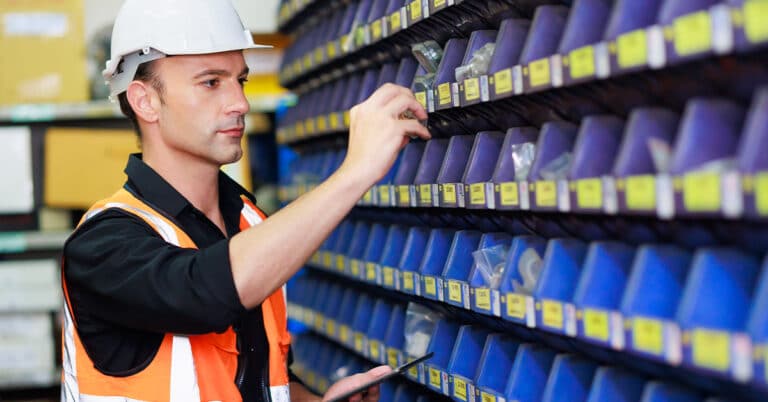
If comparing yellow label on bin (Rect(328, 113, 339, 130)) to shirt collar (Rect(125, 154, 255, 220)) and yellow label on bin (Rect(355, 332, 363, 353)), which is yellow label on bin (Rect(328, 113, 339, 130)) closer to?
yellow label on bin (Rect(355, 332, 363, 353))

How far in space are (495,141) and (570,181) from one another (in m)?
0.73

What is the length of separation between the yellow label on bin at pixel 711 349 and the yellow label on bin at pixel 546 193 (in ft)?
2.08

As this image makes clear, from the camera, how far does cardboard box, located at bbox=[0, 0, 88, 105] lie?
268 inches

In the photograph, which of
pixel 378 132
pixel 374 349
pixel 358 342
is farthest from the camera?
pixel 358 342

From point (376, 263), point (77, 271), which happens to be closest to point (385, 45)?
point (376, 263)

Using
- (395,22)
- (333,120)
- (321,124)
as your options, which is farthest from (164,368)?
(321,124)

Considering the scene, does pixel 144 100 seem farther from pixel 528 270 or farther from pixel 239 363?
pixel 528 270

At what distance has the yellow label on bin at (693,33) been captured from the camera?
6.52 ft

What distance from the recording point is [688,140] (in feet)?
7.08

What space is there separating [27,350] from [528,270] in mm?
4934

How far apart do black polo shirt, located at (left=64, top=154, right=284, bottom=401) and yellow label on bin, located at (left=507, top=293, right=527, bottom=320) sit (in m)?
0.77

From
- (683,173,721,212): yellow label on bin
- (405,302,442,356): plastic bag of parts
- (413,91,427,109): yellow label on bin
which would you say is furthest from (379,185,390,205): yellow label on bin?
(683,173,721,212): yellow label on bin

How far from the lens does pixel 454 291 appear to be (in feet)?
10.8

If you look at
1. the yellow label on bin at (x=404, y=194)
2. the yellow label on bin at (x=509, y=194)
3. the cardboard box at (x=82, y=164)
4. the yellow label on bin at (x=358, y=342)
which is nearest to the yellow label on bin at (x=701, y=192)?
the yellow label on bin at (x=509, y=194)
